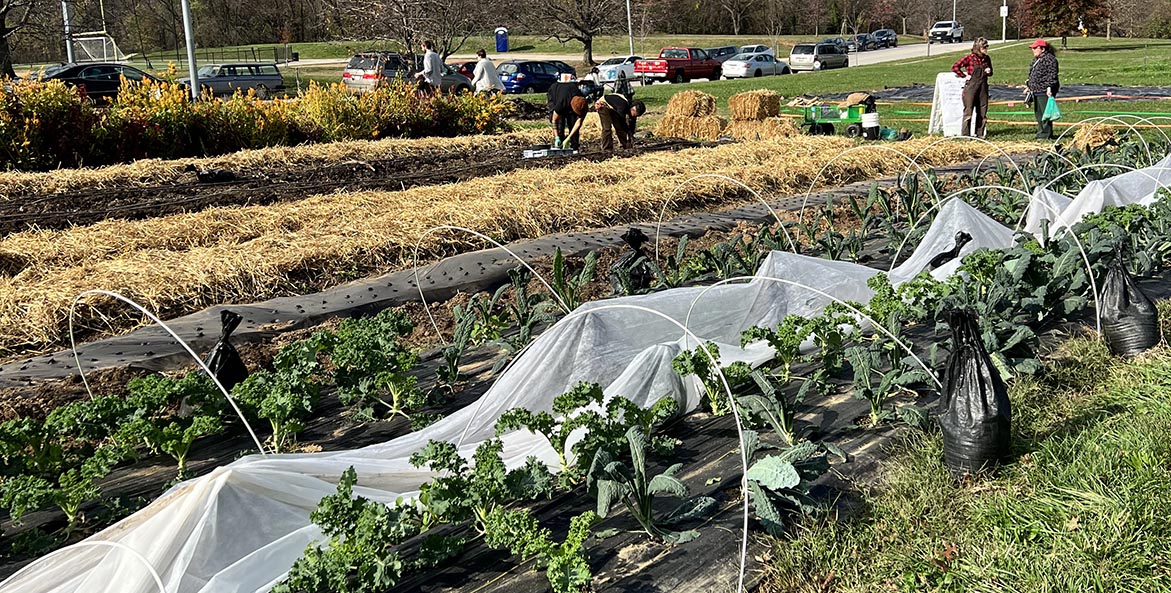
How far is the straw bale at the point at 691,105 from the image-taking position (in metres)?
15.2

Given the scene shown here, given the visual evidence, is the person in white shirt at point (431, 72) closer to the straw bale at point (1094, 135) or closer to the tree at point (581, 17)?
the straw bale at point (1094, 135)

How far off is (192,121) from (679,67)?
22009 millimetres

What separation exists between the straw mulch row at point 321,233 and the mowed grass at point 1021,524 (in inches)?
165

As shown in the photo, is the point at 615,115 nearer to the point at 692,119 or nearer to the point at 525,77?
the point at 692,119

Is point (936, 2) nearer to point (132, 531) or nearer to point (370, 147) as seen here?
point (370, 147)

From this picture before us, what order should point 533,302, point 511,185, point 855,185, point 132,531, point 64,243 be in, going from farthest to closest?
point 855,185 → point 511,185 → point 64,243 → point 533,302 → point 132,531

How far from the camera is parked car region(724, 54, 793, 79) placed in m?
33.3

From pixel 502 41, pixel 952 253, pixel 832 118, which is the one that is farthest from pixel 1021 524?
pixel 502 41

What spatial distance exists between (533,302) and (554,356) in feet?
4.84

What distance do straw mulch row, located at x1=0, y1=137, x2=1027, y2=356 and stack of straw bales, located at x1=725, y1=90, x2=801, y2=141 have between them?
340cm

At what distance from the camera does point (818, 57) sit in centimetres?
3622

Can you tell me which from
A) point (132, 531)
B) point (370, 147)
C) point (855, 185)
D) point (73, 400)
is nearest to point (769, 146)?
point (855, 185)

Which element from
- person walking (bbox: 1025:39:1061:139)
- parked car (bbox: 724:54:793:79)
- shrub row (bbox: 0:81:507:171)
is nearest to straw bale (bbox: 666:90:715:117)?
shrub row (bbox: 0:81:507:171)

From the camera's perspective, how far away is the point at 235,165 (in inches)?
467
